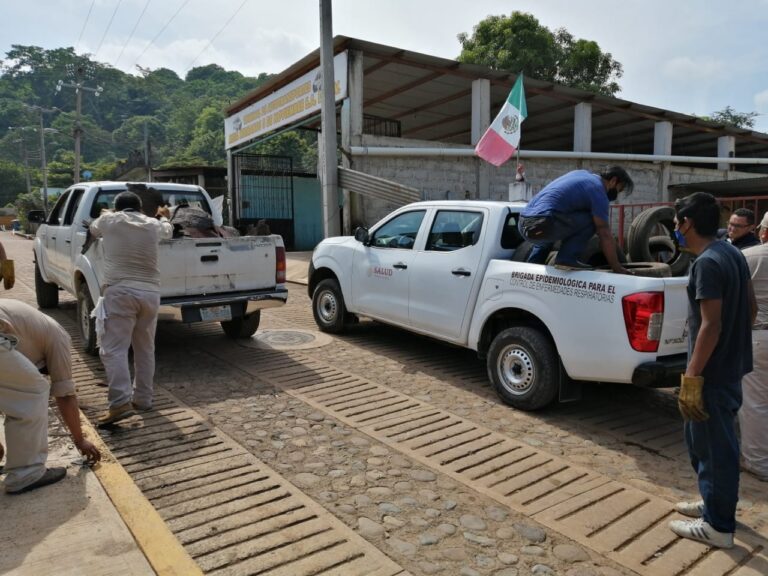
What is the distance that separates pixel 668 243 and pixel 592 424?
1991 millimetres

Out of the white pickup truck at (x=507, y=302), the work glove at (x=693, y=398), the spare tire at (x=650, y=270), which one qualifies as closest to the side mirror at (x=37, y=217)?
the white pickup truck at (x=507, y=302)

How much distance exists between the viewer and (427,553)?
2.76 meters

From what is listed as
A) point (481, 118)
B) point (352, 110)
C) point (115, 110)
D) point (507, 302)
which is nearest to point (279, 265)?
point (507, 302)

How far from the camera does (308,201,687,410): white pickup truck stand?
3975 mm

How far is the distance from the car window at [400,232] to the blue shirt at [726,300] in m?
3.60

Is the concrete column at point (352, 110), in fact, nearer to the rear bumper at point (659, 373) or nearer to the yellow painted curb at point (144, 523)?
the rear bumper at point (659, 373)

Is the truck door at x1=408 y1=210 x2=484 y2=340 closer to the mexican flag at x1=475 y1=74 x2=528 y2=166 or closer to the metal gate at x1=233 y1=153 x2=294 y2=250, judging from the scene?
the mexican flag at x1=475 y1=74 x2=528 y2=166

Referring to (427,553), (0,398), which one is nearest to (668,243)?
(427,553)

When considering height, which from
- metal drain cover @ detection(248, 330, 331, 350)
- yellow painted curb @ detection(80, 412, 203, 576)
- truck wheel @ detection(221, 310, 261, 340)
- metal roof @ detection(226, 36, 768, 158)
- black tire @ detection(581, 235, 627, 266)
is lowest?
yellow painted curb @ detection(80, 412, 203, 576)

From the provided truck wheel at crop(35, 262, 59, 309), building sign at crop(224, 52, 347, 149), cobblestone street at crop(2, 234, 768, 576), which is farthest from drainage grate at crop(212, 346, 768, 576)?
building sign at crop(224, 52, 347, 149)

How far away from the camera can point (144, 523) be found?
9.31 feet

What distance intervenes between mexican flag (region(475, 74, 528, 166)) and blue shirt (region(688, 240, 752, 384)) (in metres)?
9.15

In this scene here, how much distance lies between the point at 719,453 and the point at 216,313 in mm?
4692

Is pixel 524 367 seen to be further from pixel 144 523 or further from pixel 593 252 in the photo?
pixel 144 523
